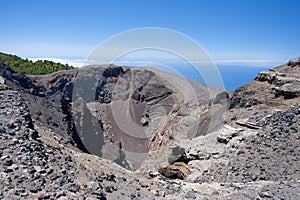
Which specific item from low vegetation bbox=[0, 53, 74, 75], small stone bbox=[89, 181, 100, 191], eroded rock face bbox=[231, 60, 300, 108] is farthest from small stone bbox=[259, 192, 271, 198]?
low vegetation bbox=[0, 53, 74, 75]

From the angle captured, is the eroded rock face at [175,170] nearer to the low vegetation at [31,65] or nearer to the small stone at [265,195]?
the small stone at [265,195]

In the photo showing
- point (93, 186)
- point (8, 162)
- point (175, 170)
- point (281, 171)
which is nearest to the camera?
point (8, 162)

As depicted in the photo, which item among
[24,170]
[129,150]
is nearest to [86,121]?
[129,150]

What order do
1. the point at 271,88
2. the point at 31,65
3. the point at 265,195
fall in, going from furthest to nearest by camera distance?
the point at 31,65 < the point at 271,88 < the point at 265,195

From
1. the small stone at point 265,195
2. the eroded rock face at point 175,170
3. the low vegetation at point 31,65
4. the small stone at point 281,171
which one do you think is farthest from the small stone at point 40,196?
the low vegetation at point 31,65

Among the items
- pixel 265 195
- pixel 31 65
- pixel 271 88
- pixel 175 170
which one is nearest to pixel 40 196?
pixel 265 195

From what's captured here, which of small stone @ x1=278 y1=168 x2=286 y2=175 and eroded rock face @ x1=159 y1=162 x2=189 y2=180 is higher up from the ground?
small stone @ x1=278 y1=168 x2=286 y2=175

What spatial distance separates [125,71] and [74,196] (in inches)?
2351

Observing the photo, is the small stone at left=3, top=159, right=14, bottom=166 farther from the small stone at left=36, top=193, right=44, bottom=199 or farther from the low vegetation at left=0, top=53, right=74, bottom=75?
the low vegetation at left=0, top=53, right=74, bottom=75

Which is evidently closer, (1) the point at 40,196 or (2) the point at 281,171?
(1) the point at 40,196

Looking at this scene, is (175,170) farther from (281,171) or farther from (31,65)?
(31,65)

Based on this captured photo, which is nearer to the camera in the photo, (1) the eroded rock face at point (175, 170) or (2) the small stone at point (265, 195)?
(2) the small stone at point (265, 195)

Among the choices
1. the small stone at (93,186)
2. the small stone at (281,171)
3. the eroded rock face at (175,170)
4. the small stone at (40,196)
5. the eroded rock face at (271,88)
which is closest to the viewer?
the small stone at (40,196)

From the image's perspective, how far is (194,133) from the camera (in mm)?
21438
